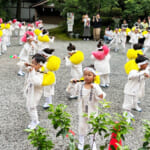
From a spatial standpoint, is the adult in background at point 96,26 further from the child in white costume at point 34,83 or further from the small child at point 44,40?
the child in white costume at point 34,83

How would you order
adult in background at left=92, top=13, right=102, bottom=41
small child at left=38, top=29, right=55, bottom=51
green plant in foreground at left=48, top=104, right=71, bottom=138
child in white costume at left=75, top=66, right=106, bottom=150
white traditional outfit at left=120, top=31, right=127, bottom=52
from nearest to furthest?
green plant in foreground at left=48, top=104, right=71, bottom=138 < child in white costume at left=75, top=66, right=106, bottom=150 < small child at left=38, top=29, right=55, bottom=51 < white traditional outfit at left=120, top=31, right=127, bottom=52 < adult in background at left=92, top=13, right=102, bottom=41

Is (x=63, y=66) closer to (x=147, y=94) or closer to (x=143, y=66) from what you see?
(x=147, y=94)

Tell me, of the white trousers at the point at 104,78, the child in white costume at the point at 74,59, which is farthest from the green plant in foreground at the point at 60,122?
the white trousers at the point at 104,78

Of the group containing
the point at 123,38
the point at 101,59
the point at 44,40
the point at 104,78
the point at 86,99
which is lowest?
the point at 104,78

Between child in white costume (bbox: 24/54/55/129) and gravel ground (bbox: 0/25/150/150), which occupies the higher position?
child in white costume (bbox: 24/54/55/129)

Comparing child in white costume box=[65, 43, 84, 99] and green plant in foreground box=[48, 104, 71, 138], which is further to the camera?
child in white costume box=[65, 43, 84, 99]

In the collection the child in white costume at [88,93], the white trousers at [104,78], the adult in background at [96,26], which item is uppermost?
the adult in background at [96,26]

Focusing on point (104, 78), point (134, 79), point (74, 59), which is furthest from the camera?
point (104, 78)

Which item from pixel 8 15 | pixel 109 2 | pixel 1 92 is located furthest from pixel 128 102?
pixel 8 15

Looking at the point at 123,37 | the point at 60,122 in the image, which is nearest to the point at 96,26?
the point at 123,37

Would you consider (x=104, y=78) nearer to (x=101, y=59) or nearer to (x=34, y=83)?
(x=101, y=59)

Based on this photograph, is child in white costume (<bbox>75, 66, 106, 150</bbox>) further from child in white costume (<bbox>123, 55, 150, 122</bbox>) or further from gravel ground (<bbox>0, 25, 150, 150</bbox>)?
child in white costume (<bbox>123, 55, 150, 122</bbox>)

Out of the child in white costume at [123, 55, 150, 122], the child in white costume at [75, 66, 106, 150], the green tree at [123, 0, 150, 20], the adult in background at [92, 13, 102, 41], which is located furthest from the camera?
the green tree at [123, 0, 150, 20]

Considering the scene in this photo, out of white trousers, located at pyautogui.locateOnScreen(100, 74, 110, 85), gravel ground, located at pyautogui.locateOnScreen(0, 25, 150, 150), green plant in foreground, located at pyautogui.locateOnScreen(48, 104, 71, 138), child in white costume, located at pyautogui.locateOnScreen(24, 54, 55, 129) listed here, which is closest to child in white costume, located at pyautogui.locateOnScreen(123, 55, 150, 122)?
gravel ground, located at pyautogui.locateOnScreen(0, 25, 150, 150)
